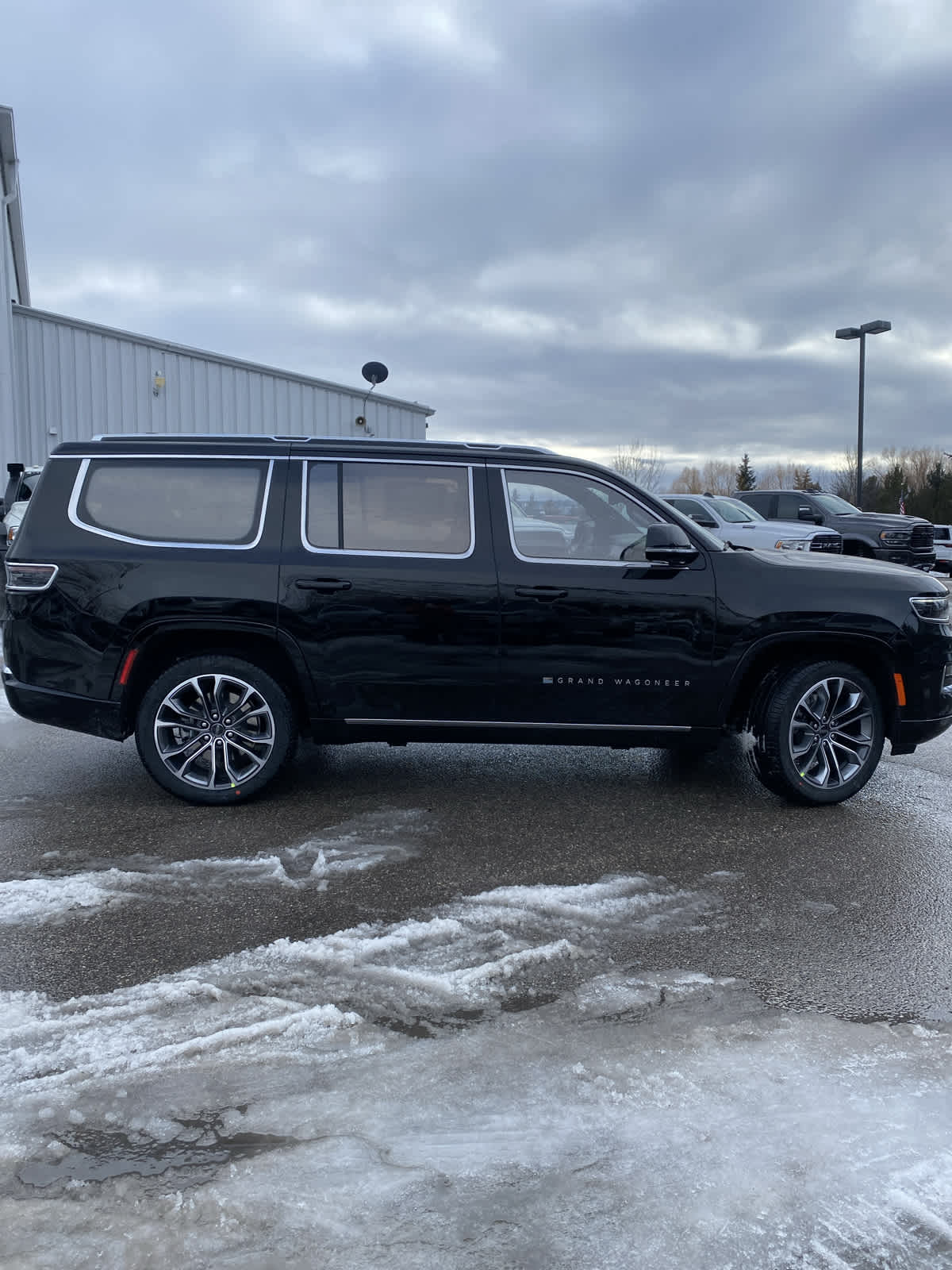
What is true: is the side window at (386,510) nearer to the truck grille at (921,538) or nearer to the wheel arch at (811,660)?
the wheel arch at (811,660)

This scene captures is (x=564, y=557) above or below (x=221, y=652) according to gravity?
above

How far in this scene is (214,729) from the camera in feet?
17.5

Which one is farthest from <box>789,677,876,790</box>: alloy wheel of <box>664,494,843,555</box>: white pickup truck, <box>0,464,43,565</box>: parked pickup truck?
<box>664,494,843,555</box>: white pickup truck

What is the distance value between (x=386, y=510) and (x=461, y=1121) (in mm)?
3433

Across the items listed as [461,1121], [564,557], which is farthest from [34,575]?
[461,1121]

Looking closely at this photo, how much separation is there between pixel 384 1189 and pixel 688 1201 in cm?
69

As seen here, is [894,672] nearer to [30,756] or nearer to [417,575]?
[417,575]

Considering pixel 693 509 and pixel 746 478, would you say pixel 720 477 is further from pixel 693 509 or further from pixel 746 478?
pixel 693 509

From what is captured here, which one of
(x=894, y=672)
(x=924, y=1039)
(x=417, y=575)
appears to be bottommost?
(x=924, y=1039)

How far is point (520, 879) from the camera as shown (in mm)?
4316

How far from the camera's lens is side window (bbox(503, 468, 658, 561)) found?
5.40 m

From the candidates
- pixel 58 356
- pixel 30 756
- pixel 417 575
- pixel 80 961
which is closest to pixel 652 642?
pixel 417 575

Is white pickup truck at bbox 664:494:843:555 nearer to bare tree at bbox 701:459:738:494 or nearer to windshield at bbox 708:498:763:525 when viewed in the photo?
windshield at bbox 708:498:763:525

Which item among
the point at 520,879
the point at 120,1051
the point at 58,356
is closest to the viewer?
the point at 120,1051
